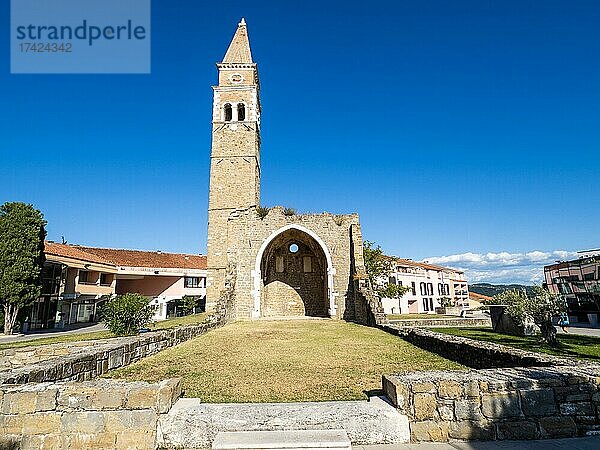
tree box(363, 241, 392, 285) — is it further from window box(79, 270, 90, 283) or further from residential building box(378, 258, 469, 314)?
window box(79, 270, 90, 283)

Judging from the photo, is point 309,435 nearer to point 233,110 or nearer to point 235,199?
point 235,199

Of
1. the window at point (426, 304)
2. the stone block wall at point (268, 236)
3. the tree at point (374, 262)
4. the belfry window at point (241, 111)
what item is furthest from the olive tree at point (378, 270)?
the window at point (426, 304)

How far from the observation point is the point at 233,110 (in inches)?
1198

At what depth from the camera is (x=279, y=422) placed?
390cm

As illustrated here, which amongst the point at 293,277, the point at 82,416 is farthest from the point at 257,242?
the point at 82,416

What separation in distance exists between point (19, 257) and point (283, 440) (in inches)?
996

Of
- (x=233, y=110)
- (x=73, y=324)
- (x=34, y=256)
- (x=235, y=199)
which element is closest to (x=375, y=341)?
(x=235, y=199)

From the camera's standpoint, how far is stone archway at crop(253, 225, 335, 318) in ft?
79.6

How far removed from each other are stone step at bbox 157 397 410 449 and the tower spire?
31.9 meters

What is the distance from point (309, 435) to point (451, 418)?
154cm

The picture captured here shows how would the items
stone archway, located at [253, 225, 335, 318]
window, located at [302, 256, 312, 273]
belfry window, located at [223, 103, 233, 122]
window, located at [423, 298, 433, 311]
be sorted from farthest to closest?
window, located at [423, 298, 433, 311]
belfry window, located at [223, 103, 233, 122]
window, located at [302, 256, 312, 273]
stone archway, located at [253, 225, 335, 318]

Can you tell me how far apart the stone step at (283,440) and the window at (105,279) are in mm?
33468

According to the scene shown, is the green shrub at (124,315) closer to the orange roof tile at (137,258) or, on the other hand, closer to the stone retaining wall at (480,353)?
the stone retaining wall at (480,353)

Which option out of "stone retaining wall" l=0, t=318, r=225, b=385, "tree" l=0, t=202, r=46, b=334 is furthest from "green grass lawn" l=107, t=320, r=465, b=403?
"tree" l=0, t=202, r=46, b=334
